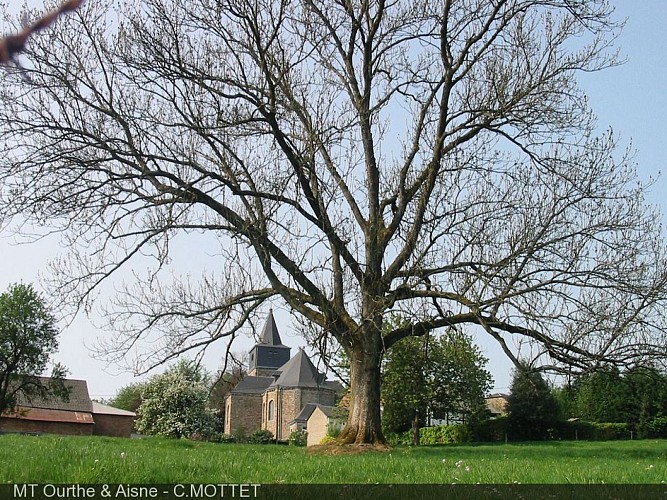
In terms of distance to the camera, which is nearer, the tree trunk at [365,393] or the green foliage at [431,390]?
the tree trunk at [365,393]

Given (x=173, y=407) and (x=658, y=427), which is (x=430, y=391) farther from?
(x=658, y=427)

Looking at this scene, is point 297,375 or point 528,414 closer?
point 528,414

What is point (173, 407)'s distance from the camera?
4175 centimetres

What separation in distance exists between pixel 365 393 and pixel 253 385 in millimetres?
69888

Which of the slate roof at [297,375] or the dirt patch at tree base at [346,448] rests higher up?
the slate roof at [297,375]

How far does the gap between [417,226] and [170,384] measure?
31.6 metres

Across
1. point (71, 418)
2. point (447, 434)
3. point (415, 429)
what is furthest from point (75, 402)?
point (447, 434)

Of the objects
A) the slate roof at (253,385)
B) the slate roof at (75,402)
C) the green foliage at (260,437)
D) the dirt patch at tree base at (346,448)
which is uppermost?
the slate roof at (253,385)

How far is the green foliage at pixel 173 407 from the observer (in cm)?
4119

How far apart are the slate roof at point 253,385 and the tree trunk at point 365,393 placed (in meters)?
67.3

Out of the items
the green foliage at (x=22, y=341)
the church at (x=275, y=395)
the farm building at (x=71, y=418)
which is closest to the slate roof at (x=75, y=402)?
the farm building at (x=71, y=418)

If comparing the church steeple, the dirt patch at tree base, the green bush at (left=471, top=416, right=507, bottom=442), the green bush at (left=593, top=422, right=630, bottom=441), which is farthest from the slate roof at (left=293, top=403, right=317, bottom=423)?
the dirt patch at tree base

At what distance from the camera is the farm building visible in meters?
54.5

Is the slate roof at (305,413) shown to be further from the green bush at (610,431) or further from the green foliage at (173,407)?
the green bush at (610,431)
